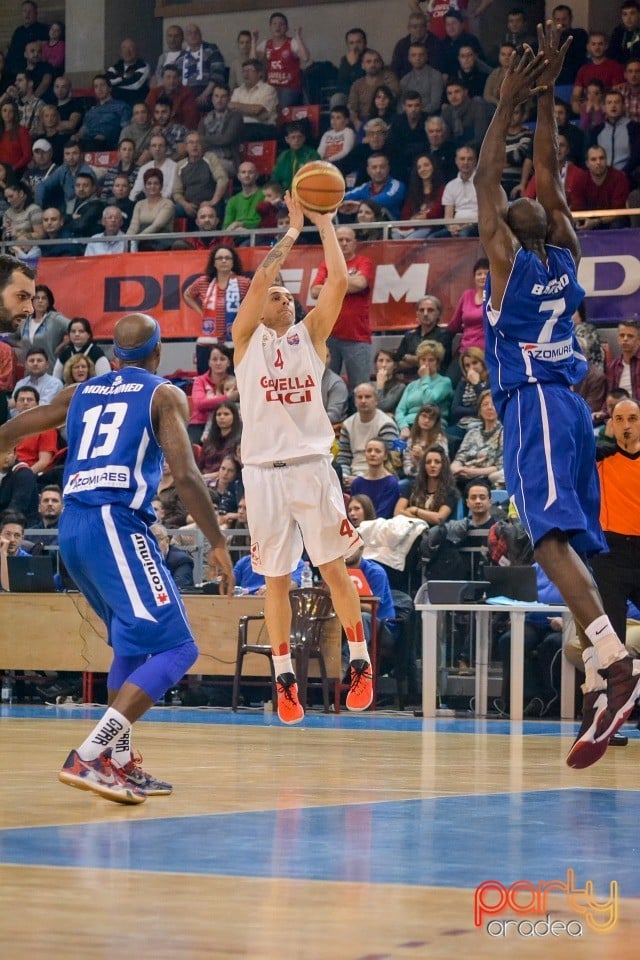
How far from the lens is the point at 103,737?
5387 millimetres

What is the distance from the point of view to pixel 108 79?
20531 millimetres

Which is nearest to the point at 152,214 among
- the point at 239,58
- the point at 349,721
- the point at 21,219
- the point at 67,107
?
the point at 21,219

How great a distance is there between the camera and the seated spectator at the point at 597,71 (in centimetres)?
1609

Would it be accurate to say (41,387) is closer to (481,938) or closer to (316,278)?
(316,278)

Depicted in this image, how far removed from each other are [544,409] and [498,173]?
3.15 ft

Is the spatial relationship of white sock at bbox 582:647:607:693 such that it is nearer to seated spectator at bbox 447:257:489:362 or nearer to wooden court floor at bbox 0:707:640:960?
wooden court floor at bbox 0:707:640:960

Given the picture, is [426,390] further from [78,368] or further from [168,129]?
[168,129]

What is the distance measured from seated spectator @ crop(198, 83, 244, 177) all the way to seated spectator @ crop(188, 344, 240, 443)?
372 cm

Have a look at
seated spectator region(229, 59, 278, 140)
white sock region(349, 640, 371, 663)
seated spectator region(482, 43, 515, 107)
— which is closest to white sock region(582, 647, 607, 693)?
white sock region(349, 640, 371, 663)

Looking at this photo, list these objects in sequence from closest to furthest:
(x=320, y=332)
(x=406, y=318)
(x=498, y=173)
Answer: (x=498, y=173) → (x=320, y=332) → (x=406, y=318)

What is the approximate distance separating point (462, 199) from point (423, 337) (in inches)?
69.7

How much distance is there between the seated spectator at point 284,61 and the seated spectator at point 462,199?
390cm

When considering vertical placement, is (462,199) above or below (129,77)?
below

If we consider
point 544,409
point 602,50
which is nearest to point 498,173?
point 544,409
